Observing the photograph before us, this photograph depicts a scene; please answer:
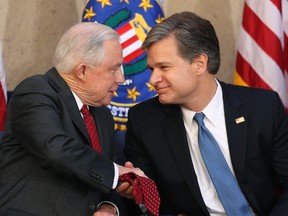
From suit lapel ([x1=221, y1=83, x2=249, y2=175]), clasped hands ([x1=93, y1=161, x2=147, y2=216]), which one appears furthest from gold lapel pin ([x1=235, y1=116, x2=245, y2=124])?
clasped hands ([x1=93, y1=161, x2=147, y2=216])

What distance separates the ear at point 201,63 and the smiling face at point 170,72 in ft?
0.05

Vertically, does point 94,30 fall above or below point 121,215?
above

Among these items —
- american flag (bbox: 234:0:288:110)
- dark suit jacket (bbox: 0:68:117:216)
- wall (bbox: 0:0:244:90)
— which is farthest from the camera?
wall (bbox: 0:0:244:90)

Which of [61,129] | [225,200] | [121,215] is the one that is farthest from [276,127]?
[61,129]

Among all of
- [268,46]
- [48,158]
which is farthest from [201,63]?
[268,46]

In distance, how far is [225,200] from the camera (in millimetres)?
2469

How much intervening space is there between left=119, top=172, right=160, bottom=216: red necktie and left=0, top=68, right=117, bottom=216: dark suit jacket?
11 centimetres

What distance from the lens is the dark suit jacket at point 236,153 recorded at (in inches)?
99.0

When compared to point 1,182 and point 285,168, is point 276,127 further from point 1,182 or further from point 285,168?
point 1,182

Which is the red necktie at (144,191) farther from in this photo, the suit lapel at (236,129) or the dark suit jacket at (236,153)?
the suit lapel at (236,129)

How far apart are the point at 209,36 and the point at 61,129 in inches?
34.9

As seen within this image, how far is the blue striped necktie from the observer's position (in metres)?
2.47

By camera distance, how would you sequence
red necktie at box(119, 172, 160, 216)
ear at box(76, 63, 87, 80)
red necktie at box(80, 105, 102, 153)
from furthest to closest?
1. red necktie at box(80, 105, 102, 153)
2. ear at box(76, 63, 87, 80)
3. red necktie at box(119, 172, 160, 216)

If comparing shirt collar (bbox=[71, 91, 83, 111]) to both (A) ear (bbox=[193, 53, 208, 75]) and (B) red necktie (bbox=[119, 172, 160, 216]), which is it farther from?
(A) ear (bbox=[193, 53, 208, 75])
